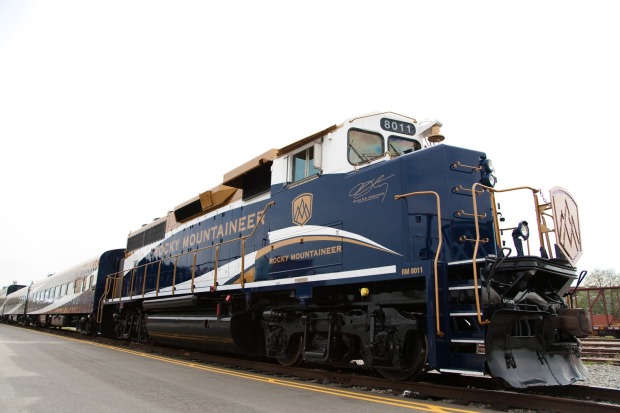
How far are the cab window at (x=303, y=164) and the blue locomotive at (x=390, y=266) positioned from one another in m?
0.02

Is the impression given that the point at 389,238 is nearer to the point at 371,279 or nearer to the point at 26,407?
the point at 371,279

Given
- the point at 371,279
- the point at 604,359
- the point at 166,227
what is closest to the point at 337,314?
the point at 371,279

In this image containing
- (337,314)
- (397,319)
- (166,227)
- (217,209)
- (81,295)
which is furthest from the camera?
(81,295)

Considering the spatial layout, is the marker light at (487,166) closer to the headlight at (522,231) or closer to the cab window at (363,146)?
the headlight at (522,231)

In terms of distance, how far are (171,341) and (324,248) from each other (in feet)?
18.9

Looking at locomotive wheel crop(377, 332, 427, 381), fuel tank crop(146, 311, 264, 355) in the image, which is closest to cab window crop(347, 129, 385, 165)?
locomotive wheel crop(377, 332, 427, 381)

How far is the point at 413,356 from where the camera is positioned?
5.61 metres

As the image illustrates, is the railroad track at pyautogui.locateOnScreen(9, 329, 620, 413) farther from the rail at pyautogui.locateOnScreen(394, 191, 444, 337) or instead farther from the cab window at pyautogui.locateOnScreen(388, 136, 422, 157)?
the cab window at pyautogui.locateOnScreen(388, 136, 422, 157)

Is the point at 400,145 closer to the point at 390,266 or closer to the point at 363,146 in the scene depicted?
the point at 363,146

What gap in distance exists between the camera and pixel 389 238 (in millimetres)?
5820

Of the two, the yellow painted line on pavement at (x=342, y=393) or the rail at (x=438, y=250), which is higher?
the rail at (x=438, y=250)
